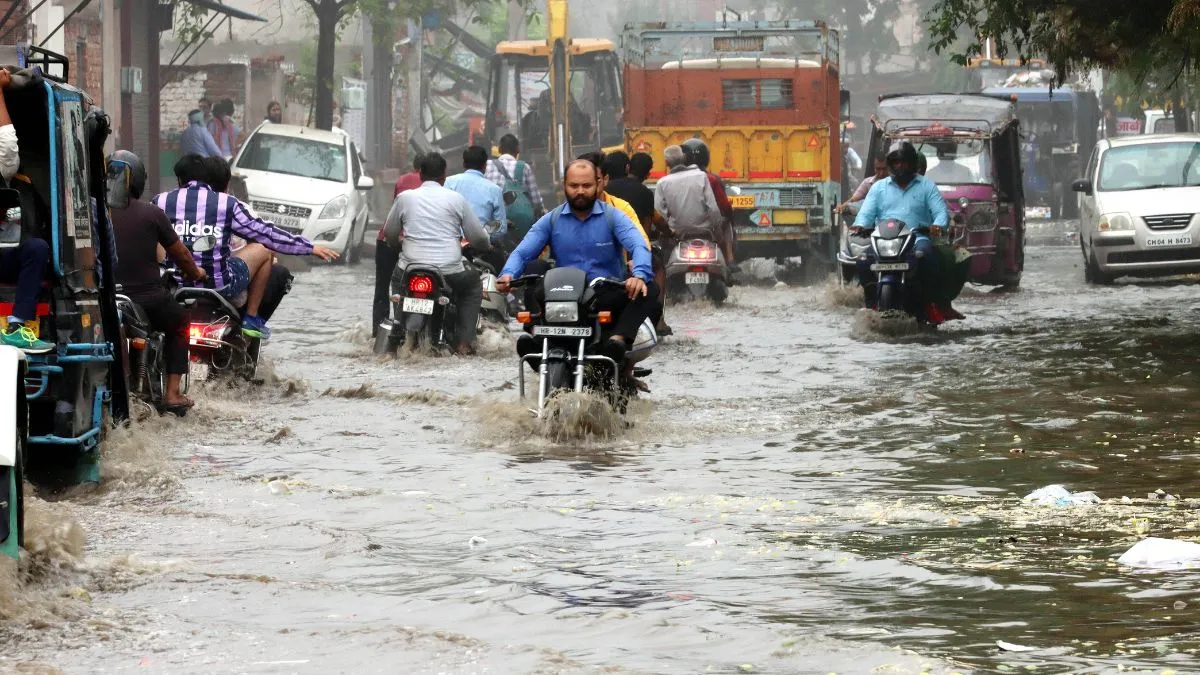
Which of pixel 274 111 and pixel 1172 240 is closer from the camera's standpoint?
pixel 1172 240

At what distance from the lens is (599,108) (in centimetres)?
3519

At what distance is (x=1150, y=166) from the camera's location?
24422mm

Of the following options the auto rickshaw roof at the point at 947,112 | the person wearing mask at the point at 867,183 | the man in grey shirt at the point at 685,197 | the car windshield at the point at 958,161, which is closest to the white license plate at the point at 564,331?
the man in grey shirt at the point at 685,197

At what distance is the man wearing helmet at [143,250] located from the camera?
10859 millimetres

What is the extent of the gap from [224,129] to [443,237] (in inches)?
748

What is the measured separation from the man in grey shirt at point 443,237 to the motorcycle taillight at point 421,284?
0.46 ft

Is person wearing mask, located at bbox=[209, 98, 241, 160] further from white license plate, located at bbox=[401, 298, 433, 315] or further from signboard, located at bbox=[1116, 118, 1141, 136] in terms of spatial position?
signboard, located at bbox=[1116, 118, 1141, 136]

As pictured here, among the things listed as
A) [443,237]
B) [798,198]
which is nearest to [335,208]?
[798,198]

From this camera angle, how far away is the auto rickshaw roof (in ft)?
76.7

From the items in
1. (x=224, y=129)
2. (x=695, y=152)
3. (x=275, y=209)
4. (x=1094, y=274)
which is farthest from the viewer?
(x=224, y=129)

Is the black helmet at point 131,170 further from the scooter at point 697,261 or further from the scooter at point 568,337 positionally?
the scooter at point 697,261

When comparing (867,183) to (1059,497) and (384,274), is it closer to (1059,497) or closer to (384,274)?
(384,274)

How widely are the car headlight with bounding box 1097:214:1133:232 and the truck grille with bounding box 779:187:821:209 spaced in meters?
3.39

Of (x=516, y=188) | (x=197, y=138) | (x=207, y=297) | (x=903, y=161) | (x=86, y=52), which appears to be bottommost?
(x=207, y=297)
